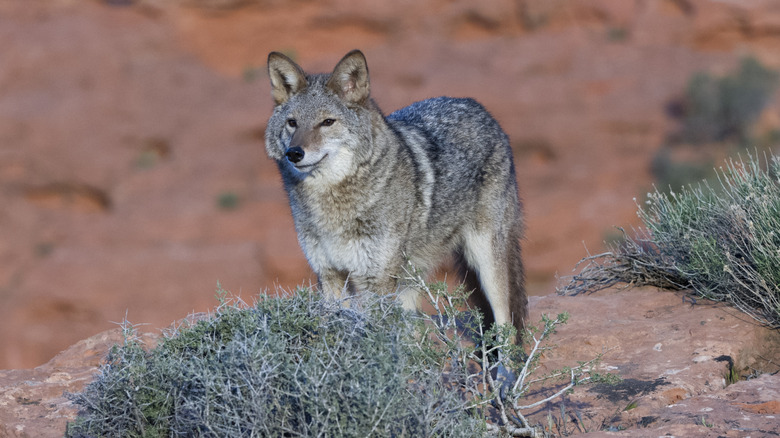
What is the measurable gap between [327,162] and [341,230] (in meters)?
0.46

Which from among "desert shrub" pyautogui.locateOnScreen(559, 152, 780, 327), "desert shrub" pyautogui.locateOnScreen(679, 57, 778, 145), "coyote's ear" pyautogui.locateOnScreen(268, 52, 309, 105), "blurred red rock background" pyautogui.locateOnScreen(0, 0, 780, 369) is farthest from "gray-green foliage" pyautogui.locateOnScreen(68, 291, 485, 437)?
"desert shrub" pyautogui.locateOnScreen(679, 57, 778, 145)

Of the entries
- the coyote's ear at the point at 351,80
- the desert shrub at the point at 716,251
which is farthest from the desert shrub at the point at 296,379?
the desert shrub at the point at 716,251

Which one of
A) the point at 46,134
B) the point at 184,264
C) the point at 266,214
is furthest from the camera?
the point at 46,134

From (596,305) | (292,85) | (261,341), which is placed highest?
(292,85)

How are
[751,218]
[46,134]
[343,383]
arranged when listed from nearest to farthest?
[343,383] → [751,218] → [46,134]

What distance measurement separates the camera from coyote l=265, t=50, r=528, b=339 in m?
5.12

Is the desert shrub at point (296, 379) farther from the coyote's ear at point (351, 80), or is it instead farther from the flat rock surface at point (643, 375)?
the coyote's ear at point (351, 80)

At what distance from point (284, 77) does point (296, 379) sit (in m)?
2.67

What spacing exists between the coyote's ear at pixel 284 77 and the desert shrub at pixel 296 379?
5.80ft

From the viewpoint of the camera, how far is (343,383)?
3.36 m

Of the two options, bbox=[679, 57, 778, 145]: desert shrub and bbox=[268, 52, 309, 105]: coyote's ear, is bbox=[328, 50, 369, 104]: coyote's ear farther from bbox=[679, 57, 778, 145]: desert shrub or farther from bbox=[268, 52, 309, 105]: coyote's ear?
bbox=[679, 57, 778, 145]: desert shrub

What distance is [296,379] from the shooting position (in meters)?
3.32

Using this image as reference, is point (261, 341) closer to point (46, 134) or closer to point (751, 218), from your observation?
point (751, 218)

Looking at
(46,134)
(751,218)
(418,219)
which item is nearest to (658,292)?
(751,218)
